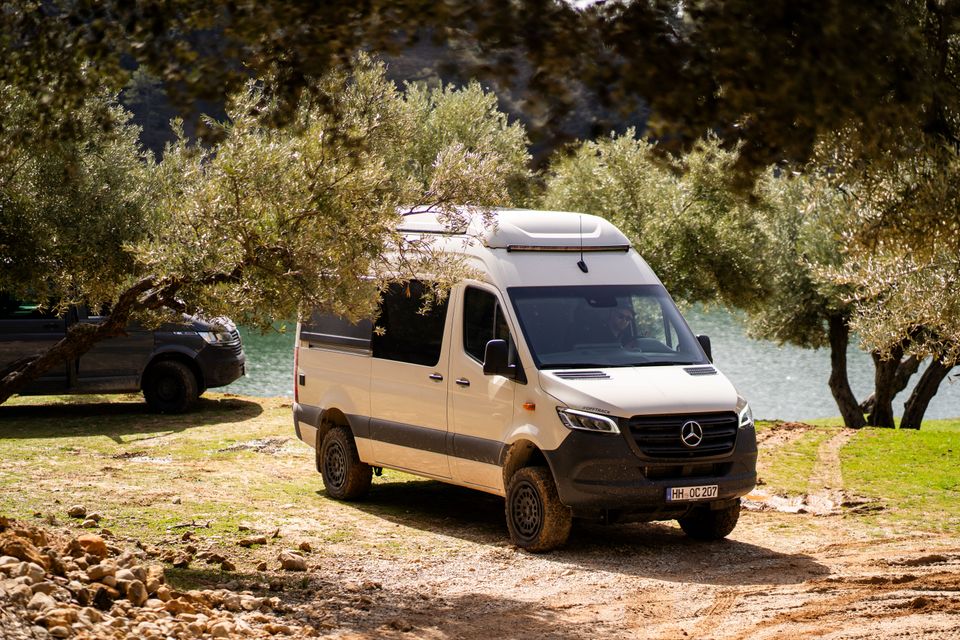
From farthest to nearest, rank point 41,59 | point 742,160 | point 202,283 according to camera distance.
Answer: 1. point 202,283
2. point 41,59
3. point 742,160

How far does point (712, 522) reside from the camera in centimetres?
1179

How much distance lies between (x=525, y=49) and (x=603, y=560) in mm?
5967

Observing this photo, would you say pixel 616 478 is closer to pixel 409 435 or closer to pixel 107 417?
pixel 409 435

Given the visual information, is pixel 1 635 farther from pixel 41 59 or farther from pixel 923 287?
pixel 923 287

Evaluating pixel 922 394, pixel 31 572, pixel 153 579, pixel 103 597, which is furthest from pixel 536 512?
pixel 922 394

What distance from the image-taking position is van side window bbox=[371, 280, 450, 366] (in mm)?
12359

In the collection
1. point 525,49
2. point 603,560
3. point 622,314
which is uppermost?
point 525,49

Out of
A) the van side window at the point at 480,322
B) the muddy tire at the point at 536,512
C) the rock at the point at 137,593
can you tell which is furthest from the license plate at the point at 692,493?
the rock at the point at 137,593

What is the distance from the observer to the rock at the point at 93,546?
902 centimetres

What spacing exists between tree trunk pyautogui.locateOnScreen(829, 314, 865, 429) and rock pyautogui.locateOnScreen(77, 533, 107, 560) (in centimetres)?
2226

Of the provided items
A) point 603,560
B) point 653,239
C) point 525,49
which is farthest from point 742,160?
point 653,239

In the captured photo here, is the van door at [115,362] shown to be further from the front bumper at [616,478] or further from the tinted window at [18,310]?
the front bumper at [616,478]

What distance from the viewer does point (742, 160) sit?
6340 mm

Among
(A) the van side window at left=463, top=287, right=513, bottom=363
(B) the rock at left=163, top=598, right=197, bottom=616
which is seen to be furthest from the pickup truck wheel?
(B) the rock at left=163, top=598, right=197, bottom=616
